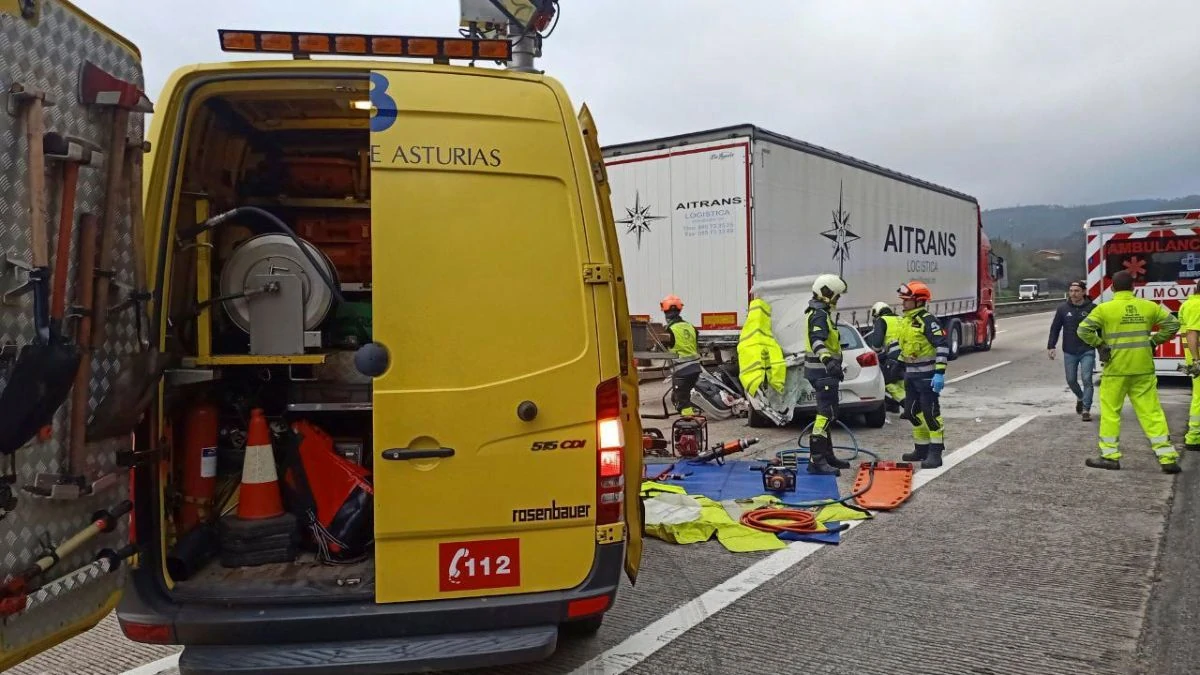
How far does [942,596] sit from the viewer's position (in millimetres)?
4703

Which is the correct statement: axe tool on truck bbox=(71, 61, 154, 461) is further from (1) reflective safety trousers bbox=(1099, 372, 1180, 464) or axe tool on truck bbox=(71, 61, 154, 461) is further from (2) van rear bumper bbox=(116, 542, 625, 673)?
(1) reflective safety trousers bbox=(1099, 372, 1180, 464)

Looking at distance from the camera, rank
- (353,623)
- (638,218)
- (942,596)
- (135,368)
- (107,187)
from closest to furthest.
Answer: (107,187)
(135,368)
(353,623)
(942,596)
(638,218)

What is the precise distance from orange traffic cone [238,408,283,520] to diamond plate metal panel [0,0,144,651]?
0.59 metres

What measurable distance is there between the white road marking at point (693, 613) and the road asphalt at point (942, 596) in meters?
0.01

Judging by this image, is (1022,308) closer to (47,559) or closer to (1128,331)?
(1128,331)

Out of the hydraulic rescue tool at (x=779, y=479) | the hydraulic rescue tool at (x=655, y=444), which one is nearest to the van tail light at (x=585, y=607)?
the hydraulic rescue tool at (x=779, y=479)

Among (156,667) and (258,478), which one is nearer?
(258,478)

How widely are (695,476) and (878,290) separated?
10003mm

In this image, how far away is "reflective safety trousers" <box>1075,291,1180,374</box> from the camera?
7.75 m

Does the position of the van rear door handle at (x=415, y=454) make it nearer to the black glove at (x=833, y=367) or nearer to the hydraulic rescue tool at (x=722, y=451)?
the hydraulic rescue tool at (x=722, y=451)

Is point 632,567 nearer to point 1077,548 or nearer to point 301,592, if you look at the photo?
point 301,592

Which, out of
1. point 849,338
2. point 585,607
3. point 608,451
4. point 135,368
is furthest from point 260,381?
point 849,338

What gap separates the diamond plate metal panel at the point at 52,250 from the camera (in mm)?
2338

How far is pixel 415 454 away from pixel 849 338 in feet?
27.9
